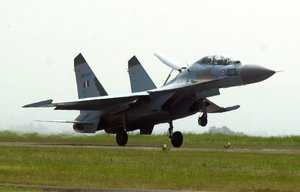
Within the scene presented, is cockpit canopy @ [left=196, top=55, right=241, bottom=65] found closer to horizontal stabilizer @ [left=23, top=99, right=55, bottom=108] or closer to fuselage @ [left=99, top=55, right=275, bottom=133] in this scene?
fuselage @ [left=99, top=55, right=275, bottom=133]

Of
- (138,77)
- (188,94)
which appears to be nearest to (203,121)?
(188,94)

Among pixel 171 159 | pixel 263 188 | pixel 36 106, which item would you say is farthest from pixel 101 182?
pixel 36 106

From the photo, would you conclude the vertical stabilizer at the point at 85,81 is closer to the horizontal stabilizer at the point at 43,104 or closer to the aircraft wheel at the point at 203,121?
the horizontal stabilizer at the point at 43,104

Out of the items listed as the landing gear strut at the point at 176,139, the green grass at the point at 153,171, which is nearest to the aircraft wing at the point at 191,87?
the landing gear strut at the point at 176,139

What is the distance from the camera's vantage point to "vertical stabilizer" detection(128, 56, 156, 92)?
41344mm

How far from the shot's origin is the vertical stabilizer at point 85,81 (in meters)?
43.0

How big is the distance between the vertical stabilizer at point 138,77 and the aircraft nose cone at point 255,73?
8.81 m

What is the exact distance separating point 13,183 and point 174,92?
19534mm

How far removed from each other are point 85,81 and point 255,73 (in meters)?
13.5

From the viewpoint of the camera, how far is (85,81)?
4338 cm

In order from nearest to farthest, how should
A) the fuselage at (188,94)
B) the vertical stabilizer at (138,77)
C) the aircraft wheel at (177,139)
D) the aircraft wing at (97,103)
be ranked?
the fuselage at (188,94)
the aircraft wheel at (177,139)
the aircraft wing at (97,103)
the vertical stabilizer at (138,77)

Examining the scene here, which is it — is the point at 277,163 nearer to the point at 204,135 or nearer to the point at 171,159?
the point at 171,159

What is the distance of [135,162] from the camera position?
79.1 ft

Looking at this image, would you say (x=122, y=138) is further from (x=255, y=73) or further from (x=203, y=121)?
(x=255, y=73)
